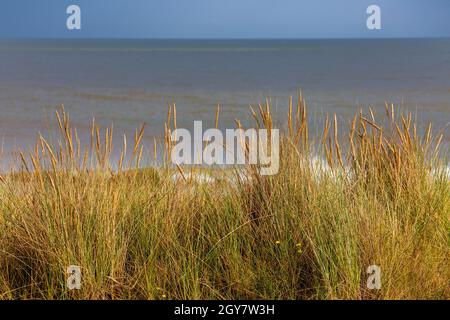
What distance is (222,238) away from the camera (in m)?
3.19

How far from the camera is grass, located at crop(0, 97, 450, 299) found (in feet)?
9.77

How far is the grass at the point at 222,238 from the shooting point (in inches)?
117
